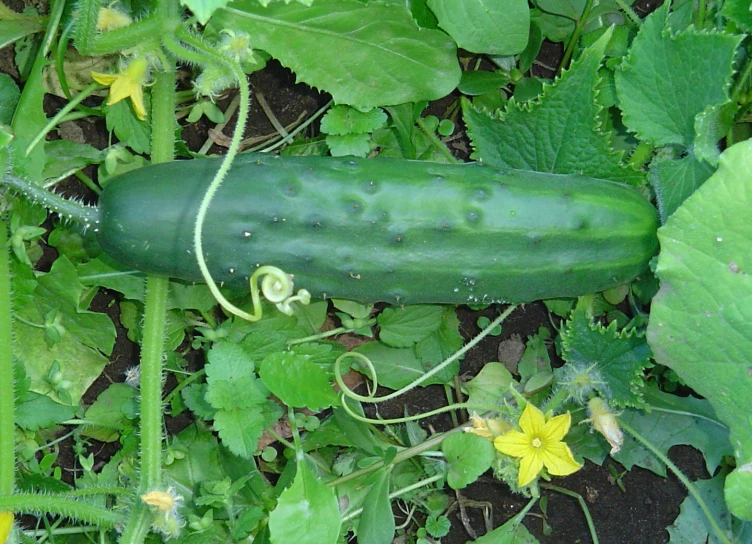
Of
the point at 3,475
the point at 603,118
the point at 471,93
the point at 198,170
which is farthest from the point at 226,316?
the point at 603,118

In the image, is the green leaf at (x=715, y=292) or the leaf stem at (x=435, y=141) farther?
the leaf stem at (x=435, y=141)

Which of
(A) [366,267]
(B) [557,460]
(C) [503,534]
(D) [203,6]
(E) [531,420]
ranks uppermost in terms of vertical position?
(D) [203,6]

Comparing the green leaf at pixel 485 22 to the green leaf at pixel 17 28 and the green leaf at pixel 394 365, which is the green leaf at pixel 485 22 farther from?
the green leaf at pixel 17 28

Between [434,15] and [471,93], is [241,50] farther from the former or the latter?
[471,93]

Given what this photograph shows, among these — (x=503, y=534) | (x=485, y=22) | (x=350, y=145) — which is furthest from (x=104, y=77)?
(x=503, y=534)

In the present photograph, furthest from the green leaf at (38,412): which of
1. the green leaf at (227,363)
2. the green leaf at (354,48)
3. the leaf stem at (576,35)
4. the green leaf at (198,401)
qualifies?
the leaf stem at (576,35)

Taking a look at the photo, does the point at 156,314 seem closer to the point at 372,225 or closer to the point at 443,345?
the point at 372,225

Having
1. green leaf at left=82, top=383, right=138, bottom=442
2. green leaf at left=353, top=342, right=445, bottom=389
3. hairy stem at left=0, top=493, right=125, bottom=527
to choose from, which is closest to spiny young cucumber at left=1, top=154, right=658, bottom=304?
green leaf at left=353, top=342, right=445, bottom=389
